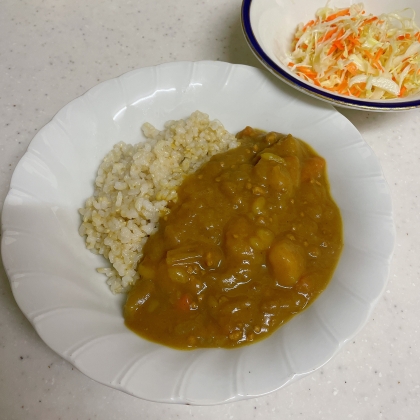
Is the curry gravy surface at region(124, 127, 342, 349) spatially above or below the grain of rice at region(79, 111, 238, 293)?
below

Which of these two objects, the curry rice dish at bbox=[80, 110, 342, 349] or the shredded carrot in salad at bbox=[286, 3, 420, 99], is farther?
the shredded carrot in salad at bbox=[286, 3, 420, 99]

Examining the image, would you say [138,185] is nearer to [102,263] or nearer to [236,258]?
[102,263]

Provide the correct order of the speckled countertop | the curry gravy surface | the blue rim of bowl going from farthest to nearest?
the blue rim of bowl
the speckled countertop
the curry gravy surface

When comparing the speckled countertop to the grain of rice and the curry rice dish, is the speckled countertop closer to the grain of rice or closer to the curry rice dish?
the curry rice dish

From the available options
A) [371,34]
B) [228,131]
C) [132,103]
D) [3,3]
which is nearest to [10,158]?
[132,103]

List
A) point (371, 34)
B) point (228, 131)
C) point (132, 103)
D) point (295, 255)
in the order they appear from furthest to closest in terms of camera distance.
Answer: point (371, 34) < point (228, 131) < point (132, 103) < point (295, 255)

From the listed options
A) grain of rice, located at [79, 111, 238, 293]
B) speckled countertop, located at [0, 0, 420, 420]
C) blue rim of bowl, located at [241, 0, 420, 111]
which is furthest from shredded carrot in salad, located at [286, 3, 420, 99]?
grain of rice, located at [79, 111, 238, 293]

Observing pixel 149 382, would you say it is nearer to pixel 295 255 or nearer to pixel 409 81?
pixel 295 255
